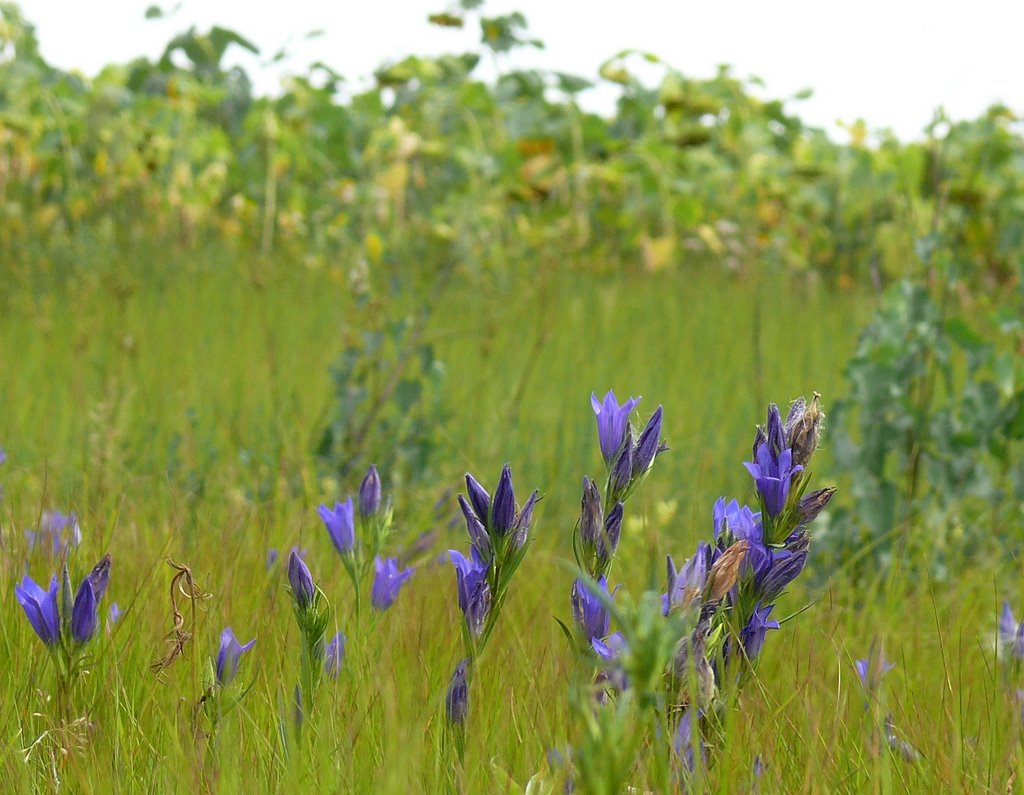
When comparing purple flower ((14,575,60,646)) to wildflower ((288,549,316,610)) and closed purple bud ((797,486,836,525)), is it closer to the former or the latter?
wildflower ((288,549,316,610))

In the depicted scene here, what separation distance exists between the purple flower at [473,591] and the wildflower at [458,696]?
35mm

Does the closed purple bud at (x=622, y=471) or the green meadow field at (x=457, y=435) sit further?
the green meadow field at (x=457, y=435)

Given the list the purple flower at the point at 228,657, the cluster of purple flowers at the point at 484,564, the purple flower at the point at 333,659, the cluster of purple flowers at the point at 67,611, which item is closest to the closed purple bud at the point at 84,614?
the cluster of purple flowers at the point at 67,611

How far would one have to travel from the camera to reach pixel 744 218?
8.12m

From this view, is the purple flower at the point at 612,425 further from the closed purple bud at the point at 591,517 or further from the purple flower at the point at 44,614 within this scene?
the purple flower at the point at 44,614

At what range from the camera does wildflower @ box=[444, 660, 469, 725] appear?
1.07m

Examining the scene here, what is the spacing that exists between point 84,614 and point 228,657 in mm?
146

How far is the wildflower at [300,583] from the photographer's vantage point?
113 cm

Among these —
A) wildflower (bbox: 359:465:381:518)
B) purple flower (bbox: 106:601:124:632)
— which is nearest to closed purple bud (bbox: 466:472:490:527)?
wildflower (bbox: 359:465:381:518)

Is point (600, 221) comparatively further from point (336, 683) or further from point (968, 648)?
point (336, 683)

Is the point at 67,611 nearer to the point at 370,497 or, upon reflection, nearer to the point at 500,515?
the point at 370,497

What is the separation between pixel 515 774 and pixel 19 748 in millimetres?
494

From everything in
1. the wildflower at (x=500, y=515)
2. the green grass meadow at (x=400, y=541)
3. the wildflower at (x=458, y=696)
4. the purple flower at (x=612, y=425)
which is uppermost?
the purple flower at (x=612, y=425)

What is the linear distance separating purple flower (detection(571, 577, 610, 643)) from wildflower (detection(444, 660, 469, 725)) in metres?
0.11
